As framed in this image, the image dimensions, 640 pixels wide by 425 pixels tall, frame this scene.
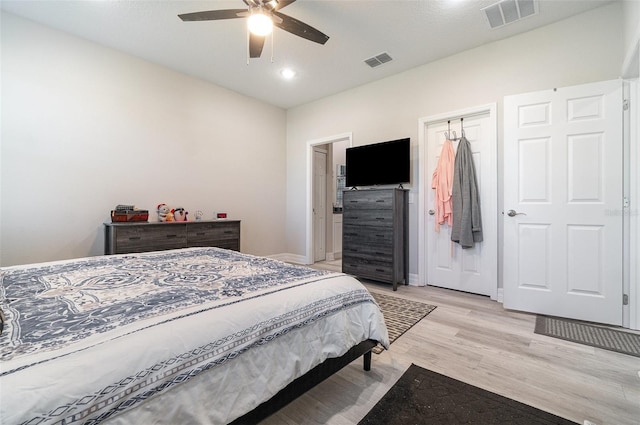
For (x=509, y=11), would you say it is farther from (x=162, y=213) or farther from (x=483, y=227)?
(x=162, y=213)

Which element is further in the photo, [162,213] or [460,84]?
[162,213]

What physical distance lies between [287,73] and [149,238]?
9.16 ft

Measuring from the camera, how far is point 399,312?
9.07 feet

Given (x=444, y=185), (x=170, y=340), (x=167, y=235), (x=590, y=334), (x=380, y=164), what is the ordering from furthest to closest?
(x=380, y=164)
(x=444, y=185)
(x=167, y=235)
(x=590, y=334)
(x=170, y=340)

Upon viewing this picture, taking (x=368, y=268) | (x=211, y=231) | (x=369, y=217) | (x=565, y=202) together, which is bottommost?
(x=368, y=268)

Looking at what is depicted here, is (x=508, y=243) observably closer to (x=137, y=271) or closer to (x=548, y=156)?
(x=548, y=156)

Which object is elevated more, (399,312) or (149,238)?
(149,238)

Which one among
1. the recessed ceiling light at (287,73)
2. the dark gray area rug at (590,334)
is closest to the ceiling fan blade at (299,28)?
the recessed ceiling light at (287,73)

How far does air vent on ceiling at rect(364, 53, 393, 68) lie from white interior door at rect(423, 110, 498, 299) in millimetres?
1003

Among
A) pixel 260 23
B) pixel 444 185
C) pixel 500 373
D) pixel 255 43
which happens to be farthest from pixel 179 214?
pixel 500 373

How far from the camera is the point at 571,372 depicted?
1761mm

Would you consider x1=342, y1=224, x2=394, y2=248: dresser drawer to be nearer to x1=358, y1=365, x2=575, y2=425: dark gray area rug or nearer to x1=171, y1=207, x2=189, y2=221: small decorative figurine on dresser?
x1=358, y1=365, x2=575, y2=425: dark gray area rug

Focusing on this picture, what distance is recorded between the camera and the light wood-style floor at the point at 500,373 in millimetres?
1431

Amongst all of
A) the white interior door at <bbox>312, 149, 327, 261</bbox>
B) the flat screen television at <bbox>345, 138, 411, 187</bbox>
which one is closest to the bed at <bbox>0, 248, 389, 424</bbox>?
the flat screen television at <bbox>345, 138, 411, 187</bbox>
